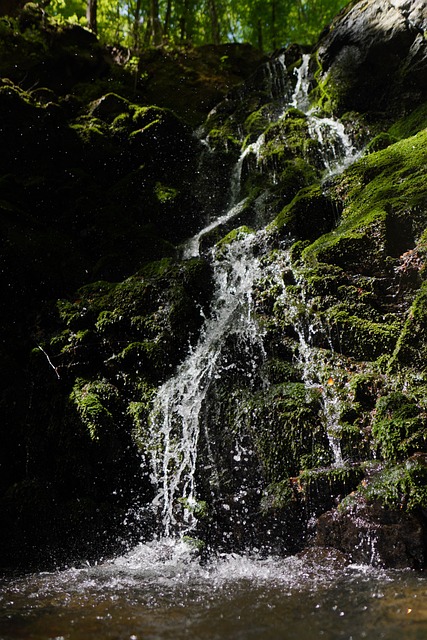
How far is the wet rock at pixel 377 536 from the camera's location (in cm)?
386

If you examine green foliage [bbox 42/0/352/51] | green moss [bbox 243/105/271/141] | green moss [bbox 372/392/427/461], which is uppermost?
green foliage [bbox 42/0/352/51]

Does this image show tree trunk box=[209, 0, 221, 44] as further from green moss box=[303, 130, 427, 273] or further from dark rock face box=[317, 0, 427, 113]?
green moss box=[303, 130, 427, 273]

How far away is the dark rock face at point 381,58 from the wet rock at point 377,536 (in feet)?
29.6

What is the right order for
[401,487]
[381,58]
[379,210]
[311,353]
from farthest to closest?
[381,58] → [379,210] → [311,353] → [401,487]

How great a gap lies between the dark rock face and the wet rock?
902 centimetres

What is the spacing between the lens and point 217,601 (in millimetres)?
3326

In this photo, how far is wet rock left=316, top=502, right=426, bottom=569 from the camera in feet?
12.7

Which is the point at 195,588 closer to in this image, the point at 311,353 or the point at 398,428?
the point at 398,428

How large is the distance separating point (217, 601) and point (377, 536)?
5.20 feet

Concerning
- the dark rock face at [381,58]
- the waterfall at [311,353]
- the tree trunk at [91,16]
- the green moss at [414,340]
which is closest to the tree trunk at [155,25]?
the tree trunk at [91,16]

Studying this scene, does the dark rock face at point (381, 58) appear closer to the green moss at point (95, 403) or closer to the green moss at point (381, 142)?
the green moss at point (381, 142)

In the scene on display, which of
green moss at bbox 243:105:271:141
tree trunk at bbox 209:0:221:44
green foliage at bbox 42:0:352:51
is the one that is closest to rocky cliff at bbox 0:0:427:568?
green moss at bbox 243:105:271:141

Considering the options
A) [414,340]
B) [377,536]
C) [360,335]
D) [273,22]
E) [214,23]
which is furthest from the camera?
[273,22]

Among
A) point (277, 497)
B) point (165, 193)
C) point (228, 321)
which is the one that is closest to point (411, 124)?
point (165, 193)
